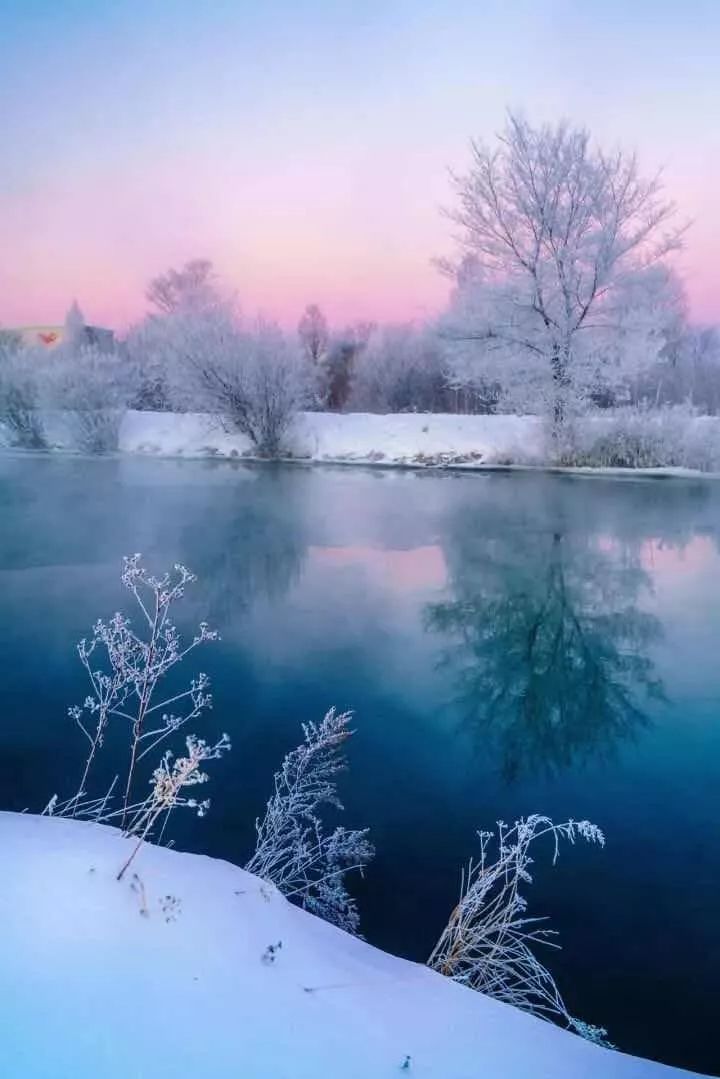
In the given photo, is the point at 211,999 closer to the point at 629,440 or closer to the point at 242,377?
the point at 629,440

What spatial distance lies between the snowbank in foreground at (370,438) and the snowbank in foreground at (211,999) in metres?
16.0

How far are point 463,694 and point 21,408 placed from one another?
794 inches

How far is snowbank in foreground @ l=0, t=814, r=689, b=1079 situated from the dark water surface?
1.66 ft

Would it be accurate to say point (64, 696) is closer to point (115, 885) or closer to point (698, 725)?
point (115, 885)

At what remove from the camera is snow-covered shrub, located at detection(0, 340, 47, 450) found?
848 inches

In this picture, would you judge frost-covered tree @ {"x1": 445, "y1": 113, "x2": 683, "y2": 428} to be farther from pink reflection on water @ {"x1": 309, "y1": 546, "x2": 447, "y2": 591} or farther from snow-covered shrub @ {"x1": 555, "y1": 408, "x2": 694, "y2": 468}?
pink reflection on water @ {"x1": 309, "y1": 546, "x2": 447, "y2": 591}

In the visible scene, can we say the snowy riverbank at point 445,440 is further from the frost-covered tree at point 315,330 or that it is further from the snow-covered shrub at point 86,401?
the frost-covered tree at point 315,330

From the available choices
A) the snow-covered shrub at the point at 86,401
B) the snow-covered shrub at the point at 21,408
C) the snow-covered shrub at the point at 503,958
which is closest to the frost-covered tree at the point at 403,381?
the snow-covered shrub at the point at 86,401

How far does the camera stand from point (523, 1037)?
6.50 ft

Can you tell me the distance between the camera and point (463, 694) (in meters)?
4.80

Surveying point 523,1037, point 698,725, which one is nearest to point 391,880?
point 523,1037

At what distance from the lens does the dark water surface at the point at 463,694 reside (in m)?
2.79

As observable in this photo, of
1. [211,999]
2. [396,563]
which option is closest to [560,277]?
[396,563]

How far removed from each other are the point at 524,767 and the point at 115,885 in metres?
2.25
